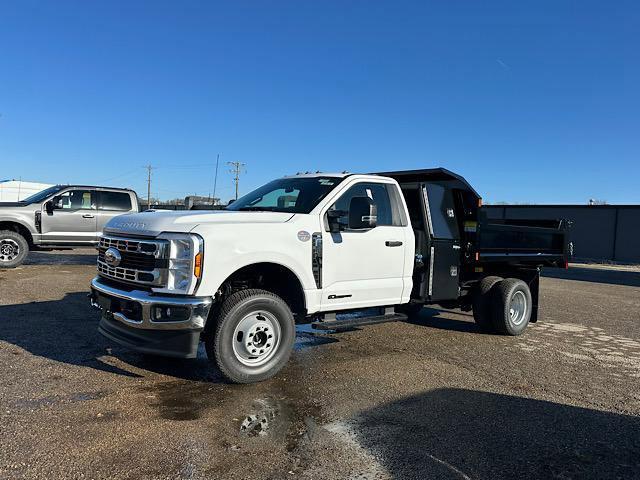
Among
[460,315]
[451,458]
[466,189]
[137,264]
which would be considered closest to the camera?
[451,458]

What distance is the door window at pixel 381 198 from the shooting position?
6168mm

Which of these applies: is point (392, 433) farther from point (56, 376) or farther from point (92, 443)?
point (56, 376)

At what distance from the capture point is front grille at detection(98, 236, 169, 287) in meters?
4.71

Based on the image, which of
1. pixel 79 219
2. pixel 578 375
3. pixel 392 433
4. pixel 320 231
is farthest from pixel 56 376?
pixel 79 219

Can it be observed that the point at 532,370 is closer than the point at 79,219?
Yes

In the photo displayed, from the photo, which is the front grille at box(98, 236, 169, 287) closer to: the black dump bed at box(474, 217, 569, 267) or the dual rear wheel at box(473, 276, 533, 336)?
the black dump bed at box(474, 217, 569, 267)

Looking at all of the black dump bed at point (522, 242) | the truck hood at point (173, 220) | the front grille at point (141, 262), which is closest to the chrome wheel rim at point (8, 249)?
the truck hood at point (173, 220)

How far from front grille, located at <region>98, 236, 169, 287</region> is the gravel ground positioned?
3.36 feet

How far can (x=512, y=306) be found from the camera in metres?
8.00

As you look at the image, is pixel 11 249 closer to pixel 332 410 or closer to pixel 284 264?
pixel 284 264

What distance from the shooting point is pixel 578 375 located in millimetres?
5855

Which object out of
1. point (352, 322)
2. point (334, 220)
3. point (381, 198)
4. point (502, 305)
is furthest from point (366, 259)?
point (502, 305)

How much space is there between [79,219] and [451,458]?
12634 millimetres

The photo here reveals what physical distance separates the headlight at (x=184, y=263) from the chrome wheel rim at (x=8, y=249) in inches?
411
